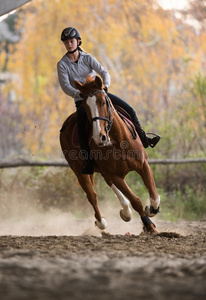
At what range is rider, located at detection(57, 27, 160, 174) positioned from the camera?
5.68 meters

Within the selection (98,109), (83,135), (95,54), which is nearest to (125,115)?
(83,135)

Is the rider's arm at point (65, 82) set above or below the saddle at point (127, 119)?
above

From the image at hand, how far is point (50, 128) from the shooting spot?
61.8ft

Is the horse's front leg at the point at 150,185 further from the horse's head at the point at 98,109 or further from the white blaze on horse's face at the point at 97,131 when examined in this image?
the white blaze on horse's face at the point at 97,131

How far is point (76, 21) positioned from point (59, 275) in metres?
18.1

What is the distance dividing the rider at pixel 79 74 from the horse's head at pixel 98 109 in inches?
20.4

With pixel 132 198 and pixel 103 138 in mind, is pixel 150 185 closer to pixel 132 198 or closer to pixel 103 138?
pixel 132 198

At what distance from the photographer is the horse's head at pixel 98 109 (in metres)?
4.75

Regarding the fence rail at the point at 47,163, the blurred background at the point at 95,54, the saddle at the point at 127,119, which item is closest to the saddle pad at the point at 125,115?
the saddle at the point at 127,119

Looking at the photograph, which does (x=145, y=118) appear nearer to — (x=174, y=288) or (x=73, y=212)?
(x=73, y=212)

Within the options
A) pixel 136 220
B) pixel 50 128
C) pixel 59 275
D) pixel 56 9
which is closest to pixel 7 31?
pixel 56 9

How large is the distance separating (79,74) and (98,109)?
1.24 meters

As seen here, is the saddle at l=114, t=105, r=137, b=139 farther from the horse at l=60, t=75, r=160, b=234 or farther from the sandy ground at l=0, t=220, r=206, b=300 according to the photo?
the sandy ground at l=0, t=220, r=206, b=300

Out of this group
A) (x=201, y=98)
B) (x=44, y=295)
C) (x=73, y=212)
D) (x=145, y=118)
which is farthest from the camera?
(x=145, y=118)
